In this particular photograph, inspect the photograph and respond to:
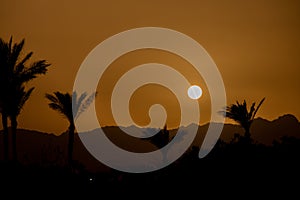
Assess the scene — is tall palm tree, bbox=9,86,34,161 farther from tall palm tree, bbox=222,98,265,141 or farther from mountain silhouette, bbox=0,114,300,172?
mountain silhouette, bbox=0,114,300,172

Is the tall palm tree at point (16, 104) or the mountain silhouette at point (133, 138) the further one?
the mountain silhouette at point (133, 138)

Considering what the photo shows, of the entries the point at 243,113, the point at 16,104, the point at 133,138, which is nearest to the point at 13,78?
the point at 16,104

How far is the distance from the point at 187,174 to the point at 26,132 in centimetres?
8662

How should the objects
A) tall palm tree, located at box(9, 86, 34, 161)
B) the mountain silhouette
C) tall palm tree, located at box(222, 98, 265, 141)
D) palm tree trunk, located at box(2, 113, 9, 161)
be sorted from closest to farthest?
palm tree trunk, located at box(2, 113, 9, 161)
tall palm tree, located at box(9, 86, 34, 161)
tall palm tree, located at box(222, 98, 265, 141)
the mountain silhouette

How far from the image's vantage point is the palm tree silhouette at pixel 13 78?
18719 millimetres

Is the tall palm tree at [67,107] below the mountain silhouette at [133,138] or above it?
above

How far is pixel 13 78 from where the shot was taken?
19.1 meters

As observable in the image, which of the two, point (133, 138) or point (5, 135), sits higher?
point (5, 135)

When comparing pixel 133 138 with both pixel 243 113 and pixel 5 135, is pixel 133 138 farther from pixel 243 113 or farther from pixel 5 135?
pixel 5 135

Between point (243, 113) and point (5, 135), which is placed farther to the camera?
point (243, 113)

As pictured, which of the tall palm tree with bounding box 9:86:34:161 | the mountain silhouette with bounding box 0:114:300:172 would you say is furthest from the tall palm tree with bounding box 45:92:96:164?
the mountain silhouette with bounding box 0:114:300:172

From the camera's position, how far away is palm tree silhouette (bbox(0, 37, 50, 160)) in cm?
1872

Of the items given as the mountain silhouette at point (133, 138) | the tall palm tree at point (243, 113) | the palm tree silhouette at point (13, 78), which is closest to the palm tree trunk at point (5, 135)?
the palm tree silhouette at point (13, 78)

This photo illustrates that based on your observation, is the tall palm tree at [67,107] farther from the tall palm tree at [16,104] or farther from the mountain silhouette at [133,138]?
the mountain silhouette at [133,138]
